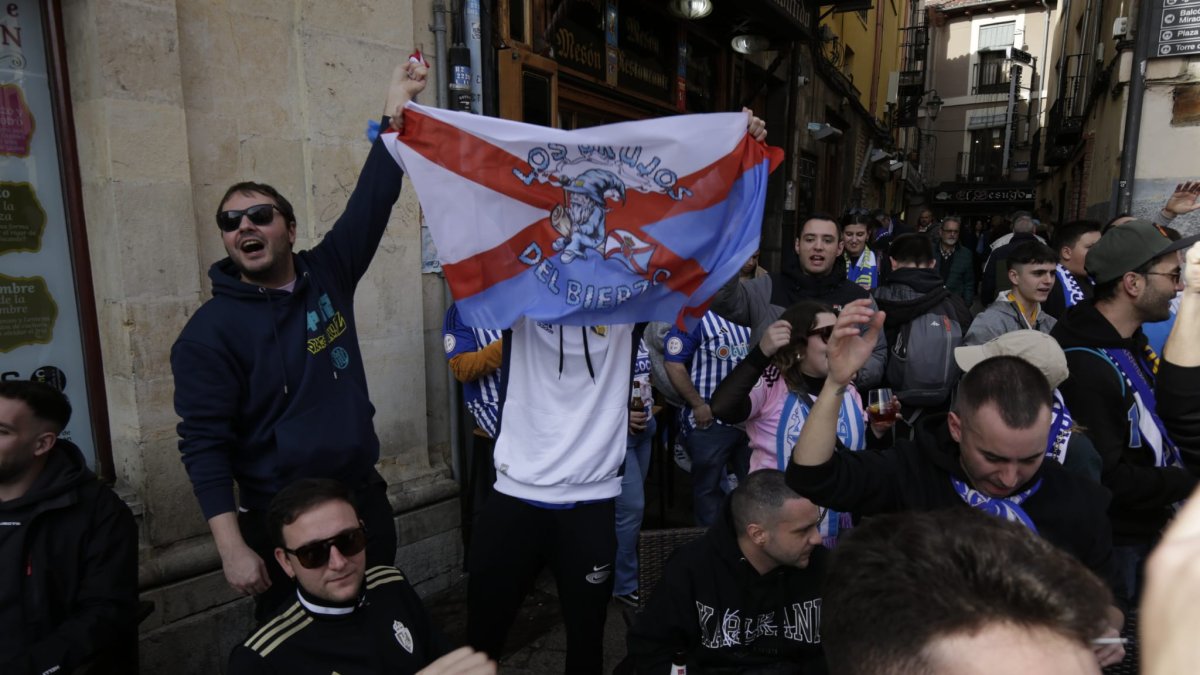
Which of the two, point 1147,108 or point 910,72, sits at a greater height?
point 910,72

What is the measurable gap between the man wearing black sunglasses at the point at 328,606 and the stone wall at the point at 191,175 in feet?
4.80

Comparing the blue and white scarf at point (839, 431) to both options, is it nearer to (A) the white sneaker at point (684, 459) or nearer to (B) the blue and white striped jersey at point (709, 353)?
(B) the blue and white striped jersey at point (709, 353)

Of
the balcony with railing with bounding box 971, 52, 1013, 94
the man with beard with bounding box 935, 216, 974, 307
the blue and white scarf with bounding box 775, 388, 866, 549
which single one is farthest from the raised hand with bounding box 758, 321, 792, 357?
the balcony with railing with bounding box 971, 52, 1013, 94

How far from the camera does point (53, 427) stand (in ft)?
7.52

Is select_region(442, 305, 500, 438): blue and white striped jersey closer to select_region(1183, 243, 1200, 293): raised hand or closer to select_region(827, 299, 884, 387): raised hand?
select_region(827, 299, 884, 387): raised hand

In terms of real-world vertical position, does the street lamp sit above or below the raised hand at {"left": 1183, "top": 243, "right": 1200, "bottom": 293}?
above

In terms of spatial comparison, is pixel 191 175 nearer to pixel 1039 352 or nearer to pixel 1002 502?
→ pixel 1002 502

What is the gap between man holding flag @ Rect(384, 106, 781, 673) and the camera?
8.09 ft

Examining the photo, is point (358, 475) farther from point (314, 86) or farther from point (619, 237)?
point (314, 86)

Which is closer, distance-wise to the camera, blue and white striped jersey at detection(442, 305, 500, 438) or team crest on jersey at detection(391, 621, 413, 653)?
team crest on jersey at detection(391, 621, 413, 653)

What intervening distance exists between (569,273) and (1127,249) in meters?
2.09

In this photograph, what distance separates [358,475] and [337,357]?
0.42m

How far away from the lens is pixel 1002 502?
1.85 meters

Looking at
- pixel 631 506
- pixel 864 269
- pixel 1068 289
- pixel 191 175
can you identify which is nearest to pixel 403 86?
pixel 191 175
